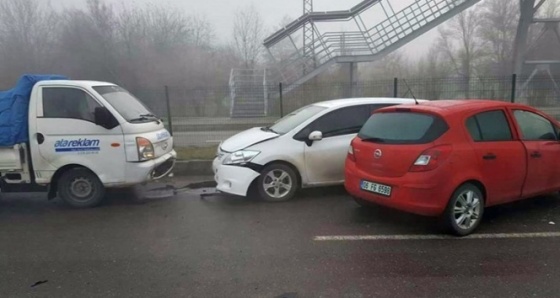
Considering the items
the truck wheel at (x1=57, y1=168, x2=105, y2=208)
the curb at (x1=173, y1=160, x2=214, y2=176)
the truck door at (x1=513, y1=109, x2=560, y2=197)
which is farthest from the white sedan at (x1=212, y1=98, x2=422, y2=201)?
the curb at (x1=173, y1=160, x2=214, y2=176)

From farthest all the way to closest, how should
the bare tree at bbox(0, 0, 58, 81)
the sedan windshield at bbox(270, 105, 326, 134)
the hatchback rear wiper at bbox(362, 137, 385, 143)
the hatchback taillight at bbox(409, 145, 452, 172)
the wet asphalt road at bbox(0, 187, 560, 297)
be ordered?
1. the bare tree at bbox(0, 0, 58, 81)
2. the sedan windshield at bbox(270, 105, 326, 134)
3. the hatchback rear wiper at bbox(362, 137, 385, 143)
4. the hatchback taillight at bbox(409, 145, 452, 172)
5. the wet asphalt road at bbox(0, 187, 560, 297)

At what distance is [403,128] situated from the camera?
463cm

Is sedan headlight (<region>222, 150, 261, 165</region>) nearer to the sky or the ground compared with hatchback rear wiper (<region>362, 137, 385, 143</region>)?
nearer to the ground

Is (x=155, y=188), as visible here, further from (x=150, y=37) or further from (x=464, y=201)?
(x=150, y=37)

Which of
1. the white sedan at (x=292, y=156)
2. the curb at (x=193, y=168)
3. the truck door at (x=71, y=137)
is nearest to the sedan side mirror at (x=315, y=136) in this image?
the white sedan at (x=292, y=156)

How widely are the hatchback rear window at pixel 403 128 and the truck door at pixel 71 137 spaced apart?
369cm

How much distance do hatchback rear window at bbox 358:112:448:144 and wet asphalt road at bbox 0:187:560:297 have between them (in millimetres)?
1105

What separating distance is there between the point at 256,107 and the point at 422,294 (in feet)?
28.1

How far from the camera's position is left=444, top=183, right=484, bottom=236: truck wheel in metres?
4.29

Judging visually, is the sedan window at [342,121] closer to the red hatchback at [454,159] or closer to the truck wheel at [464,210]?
the red hatchback at [454,159]

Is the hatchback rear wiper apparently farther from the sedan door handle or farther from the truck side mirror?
the truck side mirror

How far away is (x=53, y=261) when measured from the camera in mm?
3941

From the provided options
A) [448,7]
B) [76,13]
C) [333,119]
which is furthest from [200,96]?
[76,13]

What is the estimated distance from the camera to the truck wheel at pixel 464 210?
4285 millimetres
